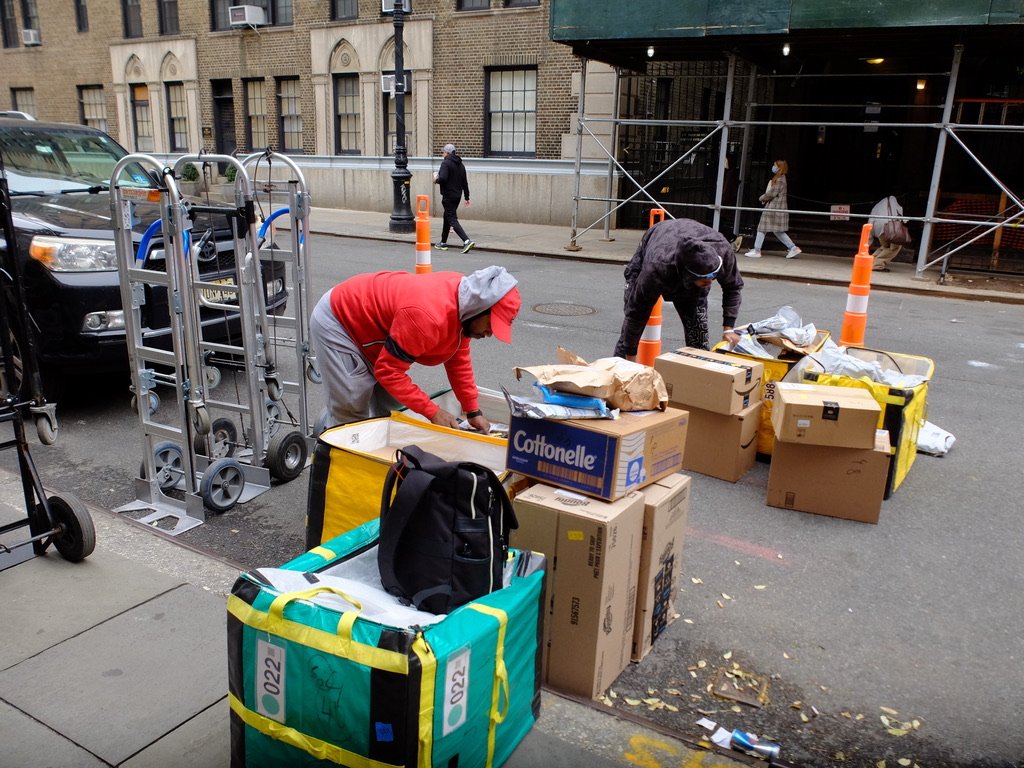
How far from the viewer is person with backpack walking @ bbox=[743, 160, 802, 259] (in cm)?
1505

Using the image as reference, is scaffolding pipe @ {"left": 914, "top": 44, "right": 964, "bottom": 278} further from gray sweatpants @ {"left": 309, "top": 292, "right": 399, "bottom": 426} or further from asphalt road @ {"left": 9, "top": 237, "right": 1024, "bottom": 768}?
gray sweatpants @ {"left": 309, "top": 292, "right": 399, "bottom": 426}

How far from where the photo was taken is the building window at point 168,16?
85.8 ft

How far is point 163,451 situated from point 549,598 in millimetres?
2924

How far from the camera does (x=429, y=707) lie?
7.73ft

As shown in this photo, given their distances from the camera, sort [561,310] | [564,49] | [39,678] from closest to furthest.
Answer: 1. [39,678]
2. [561,310]
3. [564,49]

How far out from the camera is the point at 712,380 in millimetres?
5309

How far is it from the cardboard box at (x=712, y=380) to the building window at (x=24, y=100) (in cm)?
3311

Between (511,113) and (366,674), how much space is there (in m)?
19.8

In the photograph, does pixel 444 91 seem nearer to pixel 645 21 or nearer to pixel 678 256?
pixel 645 21

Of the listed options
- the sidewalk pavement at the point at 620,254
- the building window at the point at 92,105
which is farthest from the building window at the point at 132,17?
the sidewalk pavement at the point at 620,254

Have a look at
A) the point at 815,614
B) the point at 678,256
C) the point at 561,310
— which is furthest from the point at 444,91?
the point at 815,614

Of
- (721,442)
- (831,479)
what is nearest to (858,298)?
(721,442)

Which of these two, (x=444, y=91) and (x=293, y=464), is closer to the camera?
(x=293, y=464)

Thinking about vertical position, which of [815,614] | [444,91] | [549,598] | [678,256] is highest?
[444,91]
